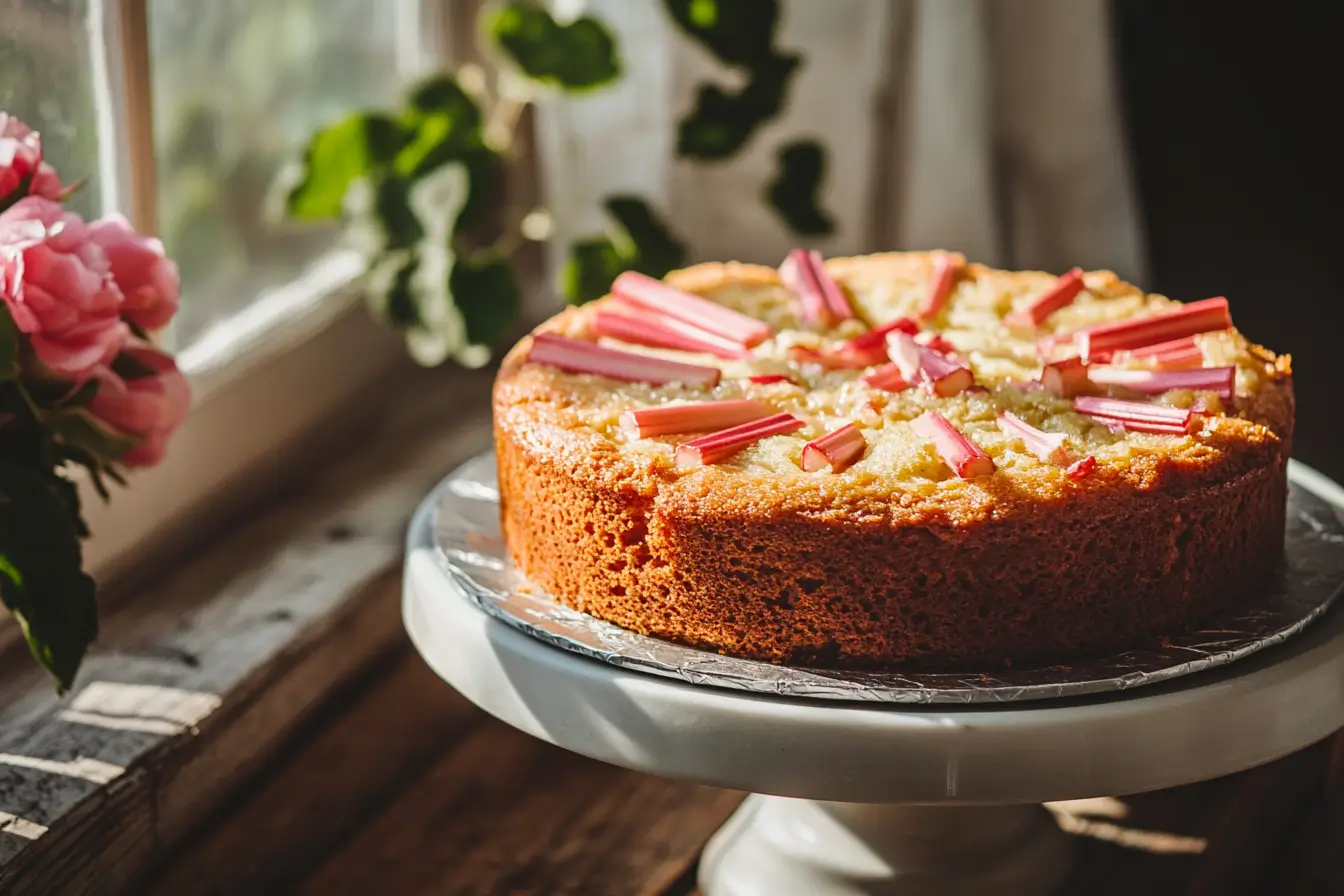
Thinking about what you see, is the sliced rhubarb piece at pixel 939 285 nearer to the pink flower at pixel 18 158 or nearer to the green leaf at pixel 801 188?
the green leaf at pixel 801 188

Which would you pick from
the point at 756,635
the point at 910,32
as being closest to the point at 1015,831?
the point at 756,635

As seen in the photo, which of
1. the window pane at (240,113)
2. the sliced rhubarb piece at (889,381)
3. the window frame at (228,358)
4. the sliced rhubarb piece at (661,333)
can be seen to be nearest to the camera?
the sliced rhubarb piece at (889,381)

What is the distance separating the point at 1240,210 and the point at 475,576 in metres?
1.61

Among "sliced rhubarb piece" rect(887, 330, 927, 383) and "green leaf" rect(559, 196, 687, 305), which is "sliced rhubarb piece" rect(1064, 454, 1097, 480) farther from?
"green leaf" rect(559, 196, 687, 305)

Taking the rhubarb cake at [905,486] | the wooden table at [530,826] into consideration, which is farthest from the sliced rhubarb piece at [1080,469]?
the wooden table at [530,826]

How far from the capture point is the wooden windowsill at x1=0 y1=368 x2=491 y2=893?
107 cm

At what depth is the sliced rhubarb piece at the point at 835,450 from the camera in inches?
37.5

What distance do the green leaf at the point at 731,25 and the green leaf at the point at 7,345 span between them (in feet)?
2.79

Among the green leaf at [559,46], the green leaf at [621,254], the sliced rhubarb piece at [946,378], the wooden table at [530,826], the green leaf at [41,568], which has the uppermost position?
the green leaf at [559,46]

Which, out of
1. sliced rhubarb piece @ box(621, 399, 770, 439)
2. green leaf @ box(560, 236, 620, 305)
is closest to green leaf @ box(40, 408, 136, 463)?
sliced rhubarb piece @ box(621, 399, 770, 439)

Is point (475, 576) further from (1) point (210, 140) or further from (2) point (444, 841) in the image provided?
(1) point (210, 140)

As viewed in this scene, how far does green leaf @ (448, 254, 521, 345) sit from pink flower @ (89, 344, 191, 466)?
51 cm

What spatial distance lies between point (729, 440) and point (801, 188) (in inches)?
29.9

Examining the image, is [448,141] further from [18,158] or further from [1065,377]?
[1065,377]
